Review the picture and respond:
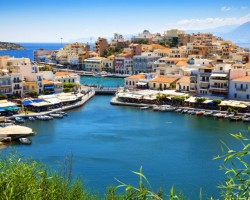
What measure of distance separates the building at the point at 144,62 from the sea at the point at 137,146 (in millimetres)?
18643

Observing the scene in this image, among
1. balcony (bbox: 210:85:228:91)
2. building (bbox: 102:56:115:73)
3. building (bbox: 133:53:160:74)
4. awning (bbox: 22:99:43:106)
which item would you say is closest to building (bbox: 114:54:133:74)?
building (bbox: 102:56:115:73)

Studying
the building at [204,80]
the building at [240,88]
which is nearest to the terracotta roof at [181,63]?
the building at [204,80]

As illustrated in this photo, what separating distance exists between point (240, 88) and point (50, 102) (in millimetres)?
13022

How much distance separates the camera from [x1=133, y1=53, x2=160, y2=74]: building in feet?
153

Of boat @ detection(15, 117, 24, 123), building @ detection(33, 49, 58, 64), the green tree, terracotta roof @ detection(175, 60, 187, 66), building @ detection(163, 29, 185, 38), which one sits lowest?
boat @ detection(15, 117, 24, 123)

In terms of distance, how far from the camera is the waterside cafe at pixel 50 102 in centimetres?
2672

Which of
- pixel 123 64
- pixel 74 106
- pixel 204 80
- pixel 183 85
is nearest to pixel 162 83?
pixel 183 85

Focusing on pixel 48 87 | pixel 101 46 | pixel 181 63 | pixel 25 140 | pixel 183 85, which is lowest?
pixel 25 140

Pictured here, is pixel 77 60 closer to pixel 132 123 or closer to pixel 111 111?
pixel 111 111

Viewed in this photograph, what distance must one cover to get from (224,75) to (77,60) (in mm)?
29475

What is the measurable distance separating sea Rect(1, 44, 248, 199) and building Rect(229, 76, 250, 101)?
4.39 metres

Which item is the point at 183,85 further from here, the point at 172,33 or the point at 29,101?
the point at 172,33

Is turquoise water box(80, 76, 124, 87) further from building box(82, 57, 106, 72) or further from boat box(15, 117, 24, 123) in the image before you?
boat box(15, 117, 24, 123)

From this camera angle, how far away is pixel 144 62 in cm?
4675
